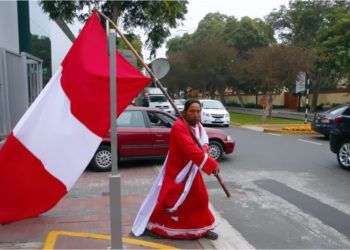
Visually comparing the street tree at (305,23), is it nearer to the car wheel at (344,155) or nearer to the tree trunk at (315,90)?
the tree trunk at (315,90)

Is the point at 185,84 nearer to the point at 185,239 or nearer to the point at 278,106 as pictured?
the point at 278,106

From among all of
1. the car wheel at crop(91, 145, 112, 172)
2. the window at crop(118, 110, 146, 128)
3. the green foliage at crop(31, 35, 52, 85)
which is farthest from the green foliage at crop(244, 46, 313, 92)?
the car wheel at crop(91, 145, 112, 172)

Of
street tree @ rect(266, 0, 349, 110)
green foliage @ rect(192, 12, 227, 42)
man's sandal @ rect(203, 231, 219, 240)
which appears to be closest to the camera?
man's sandal @ rect(203, 231, 219, 240)

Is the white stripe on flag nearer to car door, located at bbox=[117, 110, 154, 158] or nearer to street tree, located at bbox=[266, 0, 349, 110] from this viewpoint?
car door, located at bbox=[117, 110, 154, 158]

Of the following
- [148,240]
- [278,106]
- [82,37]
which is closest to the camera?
[82,37]

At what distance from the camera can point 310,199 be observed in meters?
6.60

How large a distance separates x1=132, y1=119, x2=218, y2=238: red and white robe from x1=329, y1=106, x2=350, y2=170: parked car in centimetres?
573

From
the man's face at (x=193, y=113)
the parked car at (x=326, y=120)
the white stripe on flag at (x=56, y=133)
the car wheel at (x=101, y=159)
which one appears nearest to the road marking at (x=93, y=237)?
the white stripe on flag at (x=56, y=133)

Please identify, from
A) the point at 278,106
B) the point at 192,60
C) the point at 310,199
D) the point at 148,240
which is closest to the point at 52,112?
the point at 148,240

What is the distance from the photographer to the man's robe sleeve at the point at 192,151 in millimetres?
4152

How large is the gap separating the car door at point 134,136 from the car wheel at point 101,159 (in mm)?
340

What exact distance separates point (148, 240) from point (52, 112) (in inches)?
71.0

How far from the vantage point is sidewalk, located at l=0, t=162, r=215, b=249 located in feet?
14.4

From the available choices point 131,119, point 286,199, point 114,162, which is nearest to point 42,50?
point 131,119
